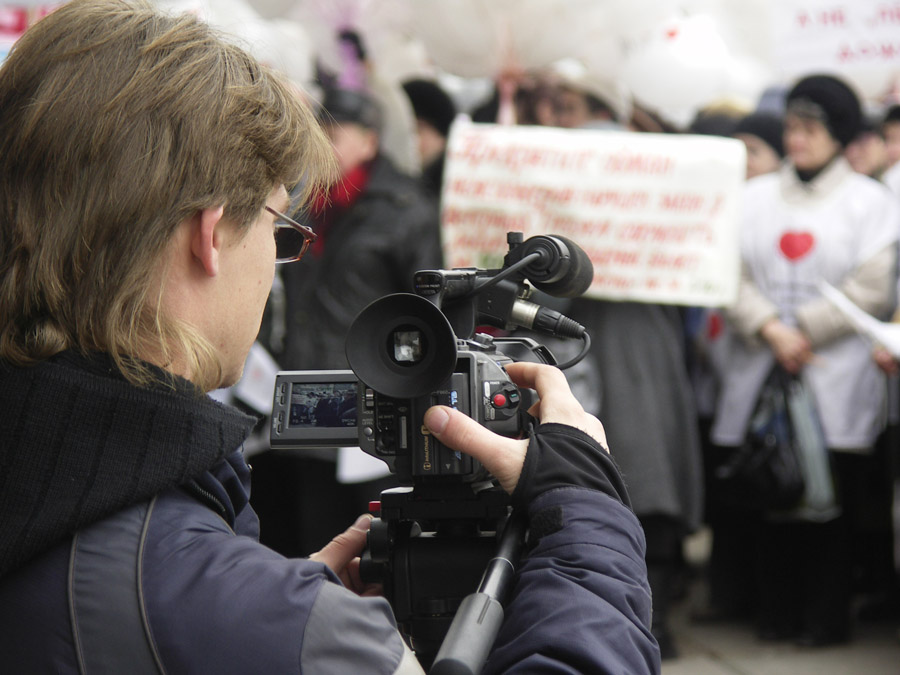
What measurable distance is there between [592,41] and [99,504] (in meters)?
3.55

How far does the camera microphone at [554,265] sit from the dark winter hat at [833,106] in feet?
10.8

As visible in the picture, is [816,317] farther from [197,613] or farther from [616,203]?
[197,613]

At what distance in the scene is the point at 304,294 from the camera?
4.12 m

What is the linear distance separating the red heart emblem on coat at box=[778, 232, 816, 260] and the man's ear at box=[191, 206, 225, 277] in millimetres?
3540

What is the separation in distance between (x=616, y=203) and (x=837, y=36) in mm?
1739

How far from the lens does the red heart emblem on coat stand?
4.27 meters

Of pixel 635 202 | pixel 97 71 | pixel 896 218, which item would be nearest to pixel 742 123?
pixel 896 218

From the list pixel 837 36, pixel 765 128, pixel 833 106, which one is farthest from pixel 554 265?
pixel 765 128

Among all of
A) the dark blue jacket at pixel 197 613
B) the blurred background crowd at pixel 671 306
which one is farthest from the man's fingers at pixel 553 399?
the blurred background crowd at pixel 671 306

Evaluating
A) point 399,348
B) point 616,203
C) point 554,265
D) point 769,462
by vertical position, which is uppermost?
point 616,203

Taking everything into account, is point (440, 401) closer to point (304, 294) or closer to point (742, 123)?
point (304, 294)

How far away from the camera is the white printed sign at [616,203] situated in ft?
12.6

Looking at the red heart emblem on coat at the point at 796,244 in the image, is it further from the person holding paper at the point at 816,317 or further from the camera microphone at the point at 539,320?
the camera microphone at the point at 539,320

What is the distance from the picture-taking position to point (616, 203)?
152 inches
